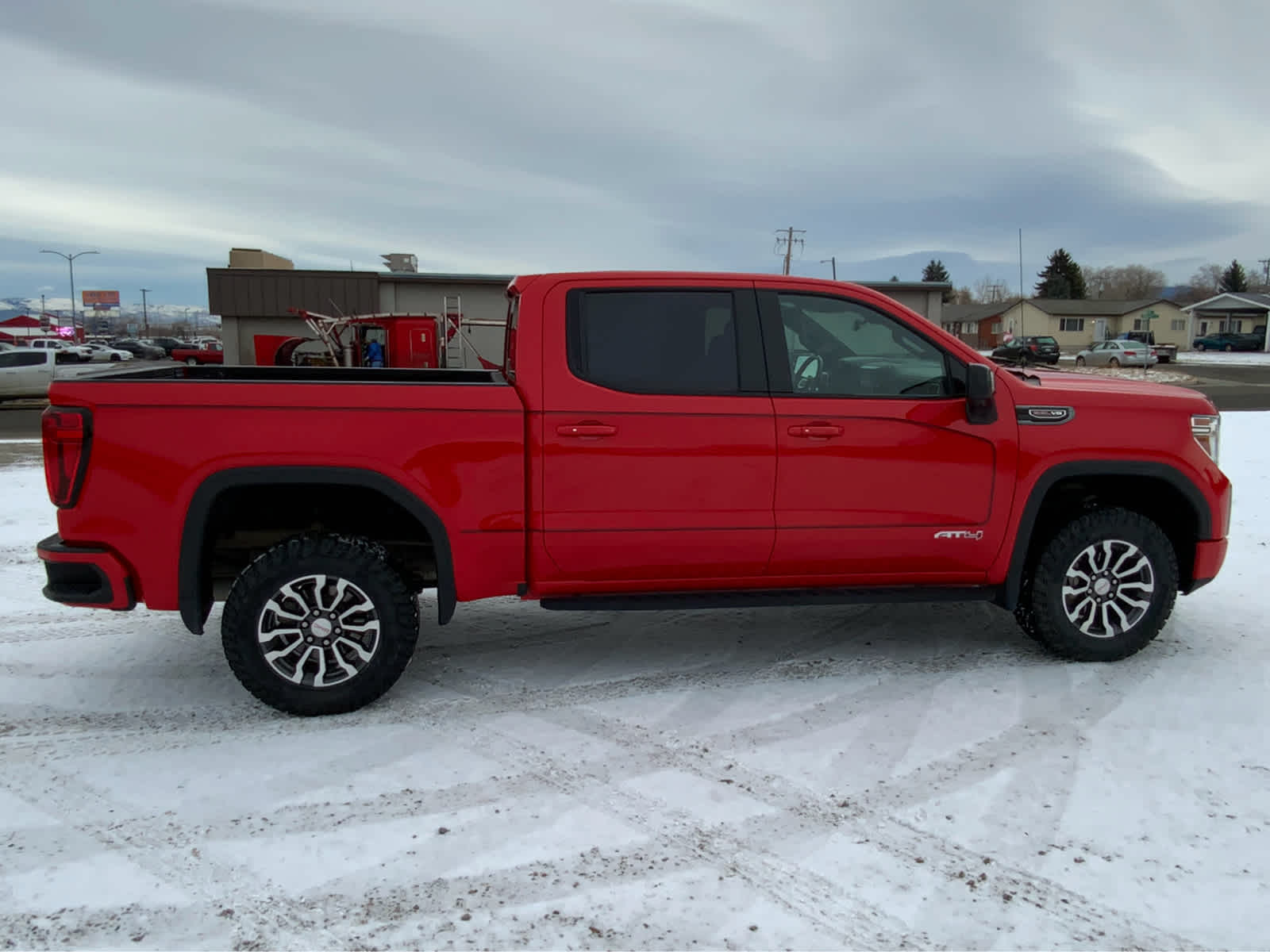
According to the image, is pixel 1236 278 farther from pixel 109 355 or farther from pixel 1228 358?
pixel 109 355

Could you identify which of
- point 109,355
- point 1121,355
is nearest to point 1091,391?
point 1121,355

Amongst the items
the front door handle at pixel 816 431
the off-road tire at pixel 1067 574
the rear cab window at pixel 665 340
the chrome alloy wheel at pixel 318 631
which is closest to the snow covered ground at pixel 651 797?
the off-road tire at pixel 1067 574

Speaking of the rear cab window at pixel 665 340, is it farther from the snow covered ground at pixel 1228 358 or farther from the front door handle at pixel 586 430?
the snow covered ground at pixel 1228 358

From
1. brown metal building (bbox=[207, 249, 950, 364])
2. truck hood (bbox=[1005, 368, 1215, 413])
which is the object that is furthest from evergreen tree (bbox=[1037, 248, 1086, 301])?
truck hood (bbox=[1005, 368, 1215, 413])

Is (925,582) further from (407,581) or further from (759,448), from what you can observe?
(407,581)

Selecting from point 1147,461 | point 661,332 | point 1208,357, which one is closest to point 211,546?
point 661,332

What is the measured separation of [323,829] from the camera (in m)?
3.05

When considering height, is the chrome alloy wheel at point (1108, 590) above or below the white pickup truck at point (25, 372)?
below

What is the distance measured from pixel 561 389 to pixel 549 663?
151 centimetres

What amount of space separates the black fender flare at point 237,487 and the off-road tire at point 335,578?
0.16 metres

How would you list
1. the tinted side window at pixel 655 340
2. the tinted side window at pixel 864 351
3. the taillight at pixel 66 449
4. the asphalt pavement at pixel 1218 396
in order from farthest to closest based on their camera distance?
the asphalt pavement at pixel 1218 396
the tinted side window at pixel 864 351
the tinted side window at pixel 655 340
the taillight at pixel 66 449

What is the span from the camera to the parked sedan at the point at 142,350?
62.7m

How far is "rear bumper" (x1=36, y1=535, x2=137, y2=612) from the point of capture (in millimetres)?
3721

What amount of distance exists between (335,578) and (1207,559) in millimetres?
4273
